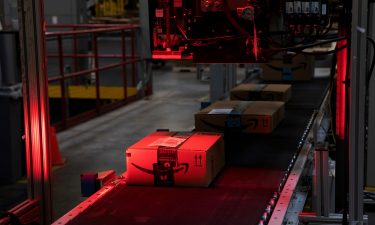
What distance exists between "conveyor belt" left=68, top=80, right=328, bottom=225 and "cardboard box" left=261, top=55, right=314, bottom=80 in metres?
4.07

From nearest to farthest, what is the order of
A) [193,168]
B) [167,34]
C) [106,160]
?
[193,168], [167,34], [106,160]

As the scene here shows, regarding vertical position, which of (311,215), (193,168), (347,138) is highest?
(347,138)

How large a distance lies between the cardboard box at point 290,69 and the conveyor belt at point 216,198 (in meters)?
4.07

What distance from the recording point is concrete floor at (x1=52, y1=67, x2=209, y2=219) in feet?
20.7

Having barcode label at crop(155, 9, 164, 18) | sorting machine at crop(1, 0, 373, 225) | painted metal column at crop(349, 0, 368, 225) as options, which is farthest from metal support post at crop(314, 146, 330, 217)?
barcode label at crop(155, 9, 164, 18)

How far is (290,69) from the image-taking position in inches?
349

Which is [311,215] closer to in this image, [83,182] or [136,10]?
[83,182]

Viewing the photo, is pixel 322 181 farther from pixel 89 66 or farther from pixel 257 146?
pixel 89 66

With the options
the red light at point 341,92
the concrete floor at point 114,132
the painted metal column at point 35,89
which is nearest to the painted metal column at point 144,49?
the concrete floor at point 114,132

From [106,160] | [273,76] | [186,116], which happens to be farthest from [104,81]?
[106,160]

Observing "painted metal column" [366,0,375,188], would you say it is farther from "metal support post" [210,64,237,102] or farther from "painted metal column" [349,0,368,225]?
"metal support post" [210,64,237,102]

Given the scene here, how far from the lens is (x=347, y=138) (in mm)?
3020

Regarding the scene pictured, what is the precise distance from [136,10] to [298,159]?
14.8m

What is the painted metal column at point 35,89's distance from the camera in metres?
3.52
